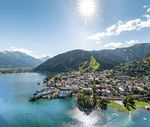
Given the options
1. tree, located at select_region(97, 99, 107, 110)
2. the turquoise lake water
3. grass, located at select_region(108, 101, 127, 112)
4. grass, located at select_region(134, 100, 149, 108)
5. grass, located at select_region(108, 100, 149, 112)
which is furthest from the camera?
grass, located at select_region(134, 100, 149, 108)

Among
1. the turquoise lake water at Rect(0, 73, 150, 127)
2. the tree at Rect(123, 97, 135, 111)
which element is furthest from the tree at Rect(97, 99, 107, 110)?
the tree at Rect(123, 97, 135, 111)

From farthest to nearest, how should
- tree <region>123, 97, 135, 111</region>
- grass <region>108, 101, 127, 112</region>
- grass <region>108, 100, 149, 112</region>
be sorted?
tree <region>123, 97, 135, 111</region>, grass <region>108, 100, 149, 112</region>, grass <region>108, 101, 127, 112</region>

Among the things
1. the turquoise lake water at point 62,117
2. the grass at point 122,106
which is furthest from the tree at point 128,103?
the turquoise lake water at point 62,117

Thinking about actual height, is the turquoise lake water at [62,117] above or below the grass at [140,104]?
below

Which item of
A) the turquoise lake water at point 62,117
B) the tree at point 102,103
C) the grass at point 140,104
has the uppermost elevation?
the tree at point 102,103

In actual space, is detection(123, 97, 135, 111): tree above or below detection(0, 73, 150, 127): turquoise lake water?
above

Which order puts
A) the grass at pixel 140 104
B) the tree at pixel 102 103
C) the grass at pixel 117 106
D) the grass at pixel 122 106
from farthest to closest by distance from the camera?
the grass at pixel 140 104
the tree at pixel 102 103
the grass at pixel 122 106
the grass at pixel 117 106

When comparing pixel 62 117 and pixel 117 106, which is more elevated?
pixel 117 106

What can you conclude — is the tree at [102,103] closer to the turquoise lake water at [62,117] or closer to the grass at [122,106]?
the grass at [122,106]

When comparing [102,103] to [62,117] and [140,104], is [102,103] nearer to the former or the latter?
[140,104]

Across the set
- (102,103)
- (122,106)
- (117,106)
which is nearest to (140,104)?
(122,106)

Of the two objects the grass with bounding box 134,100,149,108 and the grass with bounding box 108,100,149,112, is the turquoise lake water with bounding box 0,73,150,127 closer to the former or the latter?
the grass with bounding box 108,100,149,112
